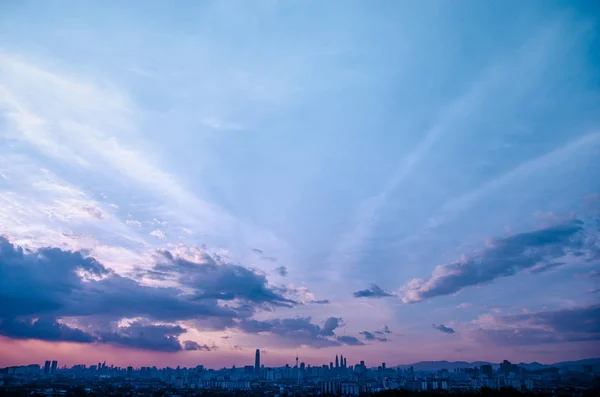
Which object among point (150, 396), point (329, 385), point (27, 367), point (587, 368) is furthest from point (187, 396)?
point (27, 367)

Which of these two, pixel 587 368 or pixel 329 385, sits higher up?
pixel 587 368

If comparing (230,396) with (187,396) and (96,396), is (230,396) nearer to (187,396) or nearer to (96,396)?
(187,396)

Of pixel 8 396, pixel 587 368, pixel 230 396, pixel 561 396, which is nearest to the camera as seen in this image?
pixel 561 396

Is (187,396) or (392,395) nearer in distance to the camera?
(392,395)

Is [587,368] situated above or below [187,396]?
above

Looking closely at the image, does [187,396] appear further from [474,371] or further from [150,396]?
[474,371]

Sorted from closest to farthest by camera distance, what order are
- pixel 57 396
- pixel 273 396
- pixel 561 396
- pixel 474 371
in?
pixel 561 396
pixel 57 396
pixel 273 396
pixel 474 371

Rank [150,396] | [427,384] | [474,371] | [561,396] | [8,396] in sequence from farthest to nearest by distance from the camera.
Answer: [474,371]
[427,384]
[150,396]
[8,396]
[561,396]

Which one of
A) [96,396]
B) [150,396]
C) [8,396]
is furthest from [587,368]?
[8,396]

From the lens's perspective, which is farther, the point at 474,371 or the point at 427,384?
the point at 474,371
